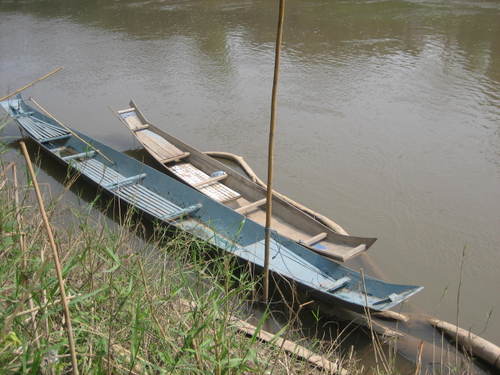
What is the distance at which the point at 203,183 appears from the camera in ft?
20.9

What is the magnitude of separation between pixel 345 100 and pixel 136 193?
17.4ft

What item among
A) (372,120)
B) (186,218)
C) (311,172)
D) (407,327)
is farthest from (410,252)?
(372,120)

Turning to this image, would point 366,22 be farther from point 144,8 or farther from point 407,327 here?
point 407,327

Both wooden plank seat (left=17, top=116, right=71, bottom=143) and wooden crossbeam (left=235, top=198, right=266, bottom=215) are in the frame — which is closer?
wooden crossbeam (left=235, top=198, right=266, bottom=215)

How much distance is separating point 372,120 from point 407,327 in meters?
5.05

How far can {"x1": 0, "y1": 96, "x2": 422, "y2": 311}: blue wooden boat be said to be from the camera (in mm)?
4250

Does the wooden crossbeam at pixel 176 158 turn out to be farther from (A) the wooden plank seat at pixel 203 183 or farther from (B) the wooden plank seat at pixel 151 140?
(A) the wooden plank seat at pixel 203 183

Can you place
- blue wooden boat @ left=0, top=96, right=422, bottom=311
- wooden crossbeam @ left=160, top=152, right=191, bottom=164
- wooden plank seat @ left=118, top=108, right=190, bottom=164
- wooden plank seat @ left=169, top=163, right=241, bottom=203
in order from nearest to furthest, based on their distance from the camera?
blue wooden boat @ left=0, top=96, right=422, bottom=311 < wooden plank seat @ left=169, top=163, right=241, bottom=203 < wooden crossbeam @ left=160, top=152, right=191, bottom=164 < wooden plank seat @ left=118, top=108, right=190, bottom=164

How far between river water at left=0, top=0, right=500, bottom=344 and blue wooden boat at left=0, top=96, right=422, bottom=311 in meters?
0.82

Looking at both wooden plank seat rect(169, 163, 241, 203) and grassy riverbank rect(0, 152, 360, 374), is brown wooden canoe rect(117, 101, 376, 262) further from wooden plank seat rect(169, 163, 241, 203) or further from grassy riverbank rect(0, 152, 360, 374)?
grassy riverbank rect(0, 152, 360, 374)

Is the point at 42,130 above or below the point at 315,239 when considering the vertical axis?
below

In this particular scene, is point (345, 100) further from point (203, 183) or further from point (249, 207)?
point (249, 207)

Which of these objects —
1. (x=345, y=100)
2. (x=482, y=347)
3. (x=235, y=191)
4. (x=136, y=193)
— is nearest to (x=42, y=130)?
(x=136, y=193)

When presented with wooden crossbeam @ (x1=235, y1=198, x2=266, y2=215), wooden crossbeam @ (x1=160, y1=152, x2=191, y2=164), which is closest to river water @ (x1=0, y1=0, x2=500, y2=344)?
wooden crossbeam @ (x1=235, y1=198, x2=266, y2=215)
